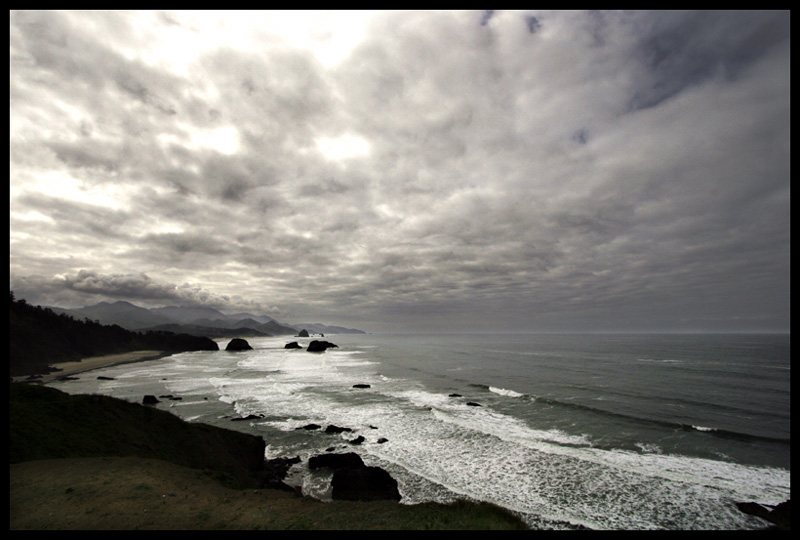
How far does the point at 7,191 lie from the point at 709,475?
30.1m

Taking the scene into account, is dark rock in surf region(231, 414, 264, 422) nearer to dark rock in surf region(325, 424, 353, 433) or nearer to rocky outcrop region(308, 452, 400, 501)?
dark rock in surf region(325, 424, 353, 433)

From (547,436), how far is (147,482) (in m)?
24.6

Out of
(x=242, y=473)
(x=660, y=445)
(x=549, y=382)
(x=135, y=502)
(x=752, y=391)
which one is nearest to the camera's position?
(x=135, y=502)

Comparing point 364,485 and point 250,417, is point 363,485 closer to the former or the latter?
point 364,485

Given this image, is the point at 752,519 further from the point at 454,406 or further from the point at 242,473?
the point at 242,473

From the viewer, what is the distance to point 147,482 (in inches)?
498

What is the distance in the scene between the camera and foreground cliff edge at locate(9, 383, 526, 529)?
1043cm

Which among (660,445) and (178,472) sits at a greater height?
(178,472)

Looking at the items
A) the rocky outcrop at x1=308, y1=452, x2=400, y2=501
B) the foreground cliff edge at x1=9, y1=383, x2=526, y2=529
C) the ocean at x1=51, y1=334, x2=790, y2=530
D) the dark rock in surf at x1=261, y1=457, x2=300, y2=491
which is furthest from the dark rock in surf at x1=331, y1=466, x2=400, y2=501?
the dark rock in surf at x1=261, y1=457, x2=300, y2=491

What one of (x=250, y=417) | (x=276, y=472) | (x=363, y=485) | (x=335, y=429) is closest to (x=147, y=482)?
(x=276, y=472)

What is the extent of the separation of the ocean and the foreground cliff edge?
352 centimetres

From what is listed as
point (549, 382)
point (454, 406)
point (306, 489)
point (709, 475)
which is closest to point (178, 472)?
point (306, 489)

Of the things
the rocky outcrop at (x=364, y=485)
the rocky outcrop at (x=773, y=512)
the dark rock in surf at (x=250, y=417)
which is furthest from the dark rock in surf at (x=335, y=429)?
the rocky outcrop at (x=773, y=512)

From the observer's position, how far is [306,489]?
1652 cm
